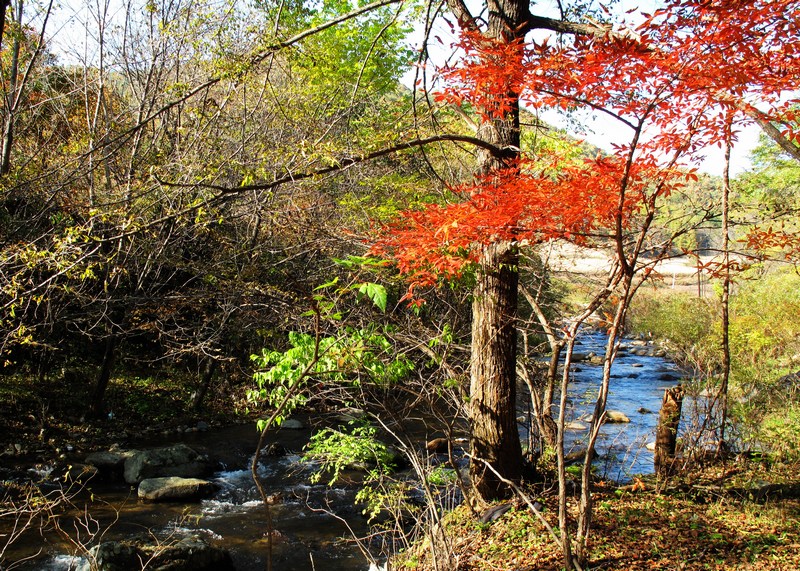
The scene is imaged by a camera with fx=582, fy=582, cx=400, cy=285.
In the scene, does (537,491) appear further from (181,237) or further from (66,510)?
(181,237)

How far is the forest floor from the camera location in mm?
4715

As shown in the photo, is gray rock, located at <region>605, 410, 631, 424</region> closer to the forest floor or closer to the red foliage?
the forest floor

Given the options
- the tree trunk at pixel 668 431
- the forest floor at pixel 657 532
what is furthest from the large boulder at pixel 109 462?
the tree trunk at pixel 668 431

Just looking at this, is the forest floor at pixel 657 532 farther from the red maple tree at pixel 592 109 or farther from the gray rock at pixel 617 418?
the gray rock at pixel 617 418

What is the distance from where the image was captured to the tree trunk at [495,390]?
5.82m

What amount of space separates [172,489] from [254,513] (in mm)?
1219

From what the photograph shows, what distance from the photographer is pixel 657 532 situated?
5.20 meters

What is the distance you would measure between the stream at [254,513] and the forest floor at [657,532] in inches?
30.4

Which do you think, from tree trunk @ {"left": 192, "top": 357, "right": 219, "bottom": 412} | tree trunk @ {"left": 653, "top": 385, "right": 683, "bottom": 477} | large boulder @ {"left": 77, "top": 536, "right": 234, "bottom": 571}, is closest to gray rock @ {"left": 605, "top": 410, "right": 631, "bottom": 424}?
tree trunk @ {"left": 653, "top": 385, "right": 683, "bottom": 477}

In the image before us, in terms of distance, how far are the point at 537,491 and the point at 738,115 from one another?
3905mm

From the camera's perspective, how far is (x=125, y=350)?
45.1 ft

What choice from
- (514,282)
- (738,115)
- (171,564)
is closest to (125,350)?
(171,564)

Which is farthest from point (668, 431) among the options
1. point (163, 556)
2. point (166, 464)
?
point (166, 464)

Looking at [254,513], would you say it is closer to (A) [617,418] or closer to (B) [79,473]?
(B) [79,473]
